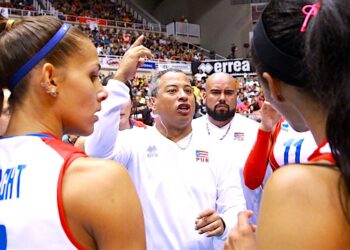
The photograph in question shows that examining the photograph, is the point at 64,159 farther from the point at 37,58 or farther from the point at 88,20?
the point at 88,20

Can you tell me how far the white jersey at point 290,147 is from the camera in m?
2.29

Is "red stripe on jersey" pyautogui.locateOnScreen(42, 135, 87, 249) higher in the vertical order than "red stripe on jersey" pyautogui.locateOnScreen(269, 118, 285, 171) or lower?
higher

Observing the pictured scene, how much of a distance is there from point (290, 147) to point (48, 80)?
4.89 ft

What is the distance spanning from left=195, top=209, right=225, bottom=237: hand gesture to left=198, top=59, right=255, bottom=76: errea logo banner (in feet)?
65.3

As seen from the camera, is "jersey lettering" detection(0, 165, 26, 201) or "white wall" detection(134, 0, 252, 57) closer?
"jersey lettering" detection(0, 165, 26, 201)

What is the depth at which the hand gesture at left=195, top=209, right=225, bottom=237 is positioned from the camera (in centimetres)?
207

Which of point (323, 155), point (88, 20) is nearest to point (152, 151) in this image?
point (323, 155)

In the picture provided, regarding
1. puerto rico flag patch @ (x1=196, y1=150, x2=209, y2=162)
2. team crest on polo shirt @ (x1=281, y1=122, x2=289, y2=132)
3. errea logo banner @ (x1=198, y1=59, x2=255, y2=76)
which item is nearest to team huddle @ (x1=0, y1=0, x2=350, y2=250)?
puerto rico flag patch @ (x1=196, y1=150, x2=209, y2=162)

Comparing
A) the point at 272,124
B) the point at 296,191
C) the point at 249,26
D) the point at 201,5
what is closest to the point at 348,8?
the point at 296,191

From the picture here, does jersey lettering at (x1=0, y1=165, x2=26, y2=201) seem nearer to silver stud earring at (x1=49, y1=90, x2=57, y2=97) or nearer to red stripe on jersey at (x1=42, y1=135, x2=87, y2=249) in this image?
red stripe on jersey at (x1=42, y1=135, x2=87, y2=249)

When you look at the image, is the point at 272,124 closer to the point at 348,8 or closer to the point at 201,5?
the point at 348,8

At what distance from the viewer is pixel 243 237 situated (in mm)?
1197

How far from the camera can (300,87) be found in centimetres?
113

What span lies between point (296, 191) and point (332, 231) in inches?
4.2
